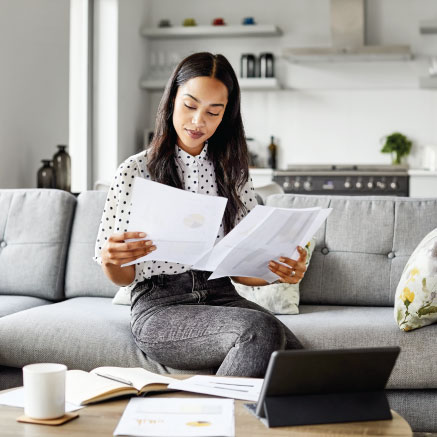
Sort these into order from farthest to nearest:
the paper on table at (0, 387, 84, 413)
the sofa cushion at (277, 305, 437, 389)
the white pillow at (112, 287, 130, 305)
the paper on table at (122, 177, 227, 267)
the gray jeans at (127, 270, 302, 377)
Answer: the white pillow at (112, 287, 130, 305) < the sofa cushion at (277, 305, 437, 389) < the gray jeans at (127, 270, 302, 377) < the paper on table at (122, 177, 227, 267) < the paper on table at (0, 387, 84, 413)

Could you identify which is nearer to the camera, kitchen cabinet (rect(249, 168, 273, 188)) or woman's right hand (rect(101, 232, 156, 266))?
woman's right hand (rect(101, 232, 156, 266))

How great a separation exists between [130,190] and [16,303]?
0.89 meters

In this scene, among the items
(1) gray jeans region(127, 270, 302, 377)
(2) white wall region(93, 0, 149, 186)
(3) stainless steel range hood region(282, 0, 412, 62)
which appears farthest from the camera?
(3) stainless steel range hood region(282, 0, 412, 62)

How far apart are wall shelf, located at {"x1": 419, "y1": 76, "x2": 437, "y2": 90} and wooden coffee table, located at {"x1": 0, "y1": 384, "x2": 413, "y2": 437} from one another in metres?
4.96

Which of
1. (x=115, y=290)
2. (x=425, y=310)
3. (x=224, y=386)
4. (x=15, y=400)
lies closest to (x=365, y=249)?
(x=425, y=310)

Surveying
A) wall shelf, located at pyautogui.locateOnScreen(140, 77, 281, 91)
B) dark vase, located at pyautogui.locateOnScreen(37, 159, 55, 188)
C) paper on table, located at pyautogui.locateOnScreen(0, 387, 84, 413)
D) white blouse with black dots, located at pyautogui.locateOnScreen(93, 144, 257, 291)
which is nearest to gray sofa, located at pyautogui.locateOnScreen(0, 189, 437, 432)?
white blouse with black dots, located at pyautogui.locateOnScreen(93, 144, 257, 291)

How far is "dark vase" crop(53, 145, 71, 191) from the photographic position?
418cm

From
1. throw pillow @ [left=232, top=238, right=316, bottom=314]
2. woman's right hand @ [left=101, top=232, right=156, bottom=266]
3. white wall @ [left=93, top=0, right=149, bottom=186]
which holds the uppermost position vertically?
white wall @ [left=93, top=0, right=149, bottom=186]

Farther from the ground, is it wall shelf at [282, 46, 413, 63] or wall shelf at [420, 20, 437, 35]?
wall shelf at [420, 20, 437, 35]

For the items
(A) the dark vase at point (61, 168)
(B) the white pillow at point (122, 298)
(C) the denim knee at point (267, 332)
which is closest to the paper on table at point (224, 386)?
(C) the denim knee at point (267, 332)

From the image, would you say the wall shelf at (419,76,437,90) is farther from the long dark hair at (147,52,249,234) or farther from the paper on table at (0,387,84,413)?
the paper on table at (0,387,84,413)

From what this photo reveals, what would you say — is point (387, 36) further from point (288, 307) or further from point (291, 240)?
point (291, 240)

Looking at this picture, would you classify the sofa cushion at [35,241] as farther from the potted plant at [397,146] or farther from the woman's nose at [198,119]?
the potted plant at [397,146]

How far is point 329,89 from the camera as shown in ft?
20.0
